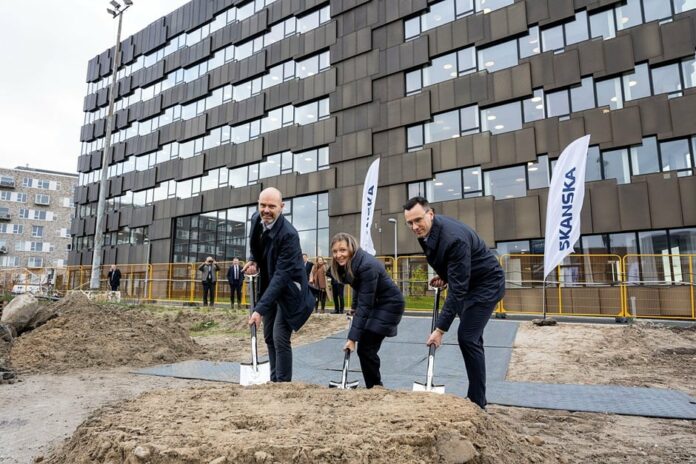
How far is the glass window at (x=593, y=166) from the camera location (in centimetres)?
1656

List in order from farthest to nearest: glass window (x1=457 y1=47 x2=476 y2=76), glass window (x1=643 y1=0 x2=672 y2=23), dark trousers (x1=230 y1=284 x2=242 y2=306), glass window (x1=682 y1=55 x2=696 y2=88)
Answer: glass window (x1=457 y1=47 x2=476 y2=76)
glass window (x1=643 y1=0 x2=672 y2=23)
dark trousers (x1=230 y1=284 x2=242 y2=306)
glass window (x1=682 y1=55 x2=696 y2=88)

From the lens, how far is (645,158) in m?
15.8

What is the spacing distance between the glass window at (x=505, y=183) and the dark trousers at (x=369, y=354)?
1540 cm

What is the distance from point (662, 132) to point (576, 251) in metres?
4.96

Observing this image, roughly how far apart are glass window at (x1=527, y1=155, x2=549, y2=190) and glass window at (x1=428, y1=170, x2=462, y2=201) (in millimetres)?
2921

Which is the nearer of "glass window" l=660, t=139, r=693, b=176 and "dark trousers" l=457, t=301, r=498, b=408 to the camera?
"dark trousers" l=457, t=301, r=498, b=408

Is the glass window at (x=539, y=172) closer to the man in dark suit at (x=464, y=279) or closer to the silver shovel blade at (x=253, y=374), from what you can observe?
the man in dark suit at (x=464, y=279)

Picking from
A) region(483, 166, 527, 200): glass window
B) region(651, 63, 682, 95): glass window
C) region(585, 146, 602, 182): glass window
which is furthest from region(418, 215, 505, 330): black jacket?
region(651, 63, 682, 95): glass window

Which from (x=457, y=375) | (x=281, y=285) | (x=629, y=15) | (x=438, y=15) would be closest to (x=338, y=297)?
→ (x=457, y=375)

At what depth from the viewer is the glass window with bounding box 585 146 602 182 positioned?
16.6 m

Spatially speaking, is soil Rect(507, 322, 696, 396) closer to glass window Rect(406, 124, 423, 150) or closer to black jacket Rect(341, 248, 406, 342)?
black jacket Rect(341, 248, 406, 342)

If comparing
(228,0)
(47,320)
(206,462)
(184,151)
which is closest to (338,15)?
(228,0)

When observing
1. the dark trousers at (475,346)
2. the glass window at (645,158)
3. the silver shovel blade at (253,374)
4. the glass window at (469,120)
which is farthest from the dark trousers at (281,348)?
the glass window at (469,120)

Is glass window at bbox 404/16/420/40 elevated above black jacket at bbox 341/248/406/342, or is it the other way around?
glass window at bbox 404/16/420/40
